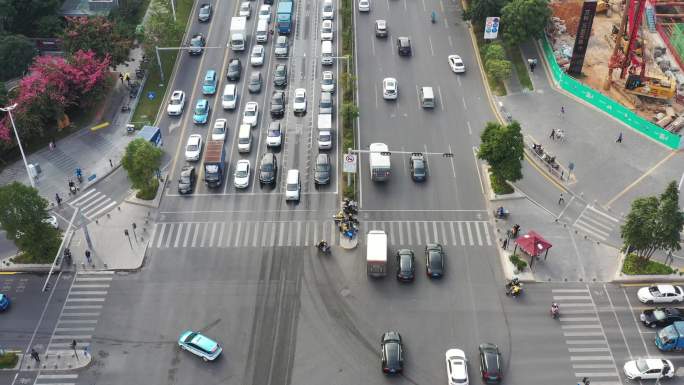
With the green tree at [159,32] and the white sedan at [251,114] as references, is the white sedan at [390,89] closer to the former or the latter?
the white sedan at [251,114]

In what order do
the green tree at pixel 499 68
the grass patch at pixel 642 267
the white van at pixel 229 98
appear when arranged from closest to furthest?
the grass patch at pixel 642 267 → the white van at pixel 229 98 → the green tree at pixel 499 68

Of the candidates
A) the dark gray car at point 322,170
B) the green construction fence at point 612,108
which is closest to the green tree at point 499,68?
the green construction fence at point 612,108

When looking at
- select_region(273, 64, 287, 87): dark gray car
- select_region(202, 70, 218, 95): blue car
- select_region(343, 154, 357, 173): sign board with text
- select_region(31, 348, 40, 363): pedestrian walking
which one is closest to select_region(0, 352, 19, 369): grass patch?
select_region(31, 348, 40, 363): pedestrian walking

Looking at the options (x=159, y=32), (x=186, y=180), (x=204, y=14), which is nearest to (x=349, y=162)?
(x=186, y=180)

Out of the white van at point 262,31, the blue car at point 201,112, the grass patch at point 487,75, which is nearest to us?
the blue car at point 201,112

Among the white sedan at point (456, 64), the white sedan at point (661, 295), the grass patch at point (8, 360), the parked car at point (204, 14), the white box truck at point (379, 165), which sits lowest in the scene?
the grass patch at point (8, 360)

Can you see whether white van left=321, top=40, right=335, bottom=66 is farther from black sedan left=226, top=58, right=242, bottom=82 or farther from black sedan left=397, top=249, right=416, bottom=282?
black sedan left=397, top=249, right=416, bottom=282
